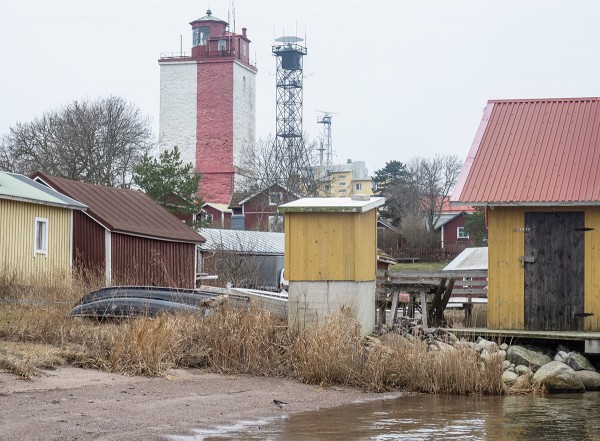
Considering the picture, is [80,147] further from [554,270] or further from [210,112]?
[554,270]

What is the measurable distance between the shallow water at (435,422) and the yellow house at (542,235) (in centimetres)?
425

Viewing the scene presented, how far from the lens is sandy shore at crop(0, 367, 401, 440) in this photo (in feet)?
40.2

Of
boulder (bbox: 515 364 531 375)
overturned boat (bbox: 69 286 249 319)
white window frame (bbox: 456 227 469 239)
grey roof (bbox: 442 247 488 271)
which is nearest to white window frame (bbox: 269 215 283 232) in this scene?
white window frame (bbox: 456 227 469 239)

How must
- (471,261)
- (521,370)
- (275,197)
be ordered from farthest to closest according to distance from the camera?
(275,197) → (471,261) → (521,370)

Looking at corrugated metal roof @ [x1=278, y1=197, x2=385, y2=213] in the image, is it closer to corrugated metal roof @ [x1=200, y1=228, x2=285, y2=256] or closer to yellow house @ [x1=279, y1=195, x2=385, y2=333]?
yellow house @ [x1=279, y1=195, x2=385, y2=333]

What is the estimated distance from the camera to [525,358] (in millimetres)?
19141

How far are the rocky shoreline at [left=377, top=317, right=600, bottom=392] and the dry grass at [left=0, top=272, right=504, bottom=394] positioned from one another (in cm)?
46

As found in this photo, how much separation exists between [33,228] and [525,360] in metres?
17.2

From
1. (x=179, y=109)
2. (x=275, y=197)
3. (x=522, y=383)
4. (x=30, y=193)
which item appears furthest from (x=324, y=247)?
(x=179, y=109)

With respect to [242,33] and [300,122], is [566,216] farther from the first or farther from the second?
[242,33]

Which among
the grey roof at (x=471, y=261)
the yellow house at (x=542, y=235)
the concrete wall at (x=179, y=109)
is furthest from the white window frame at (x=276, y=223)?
the yellow house at (x=542, y=235)

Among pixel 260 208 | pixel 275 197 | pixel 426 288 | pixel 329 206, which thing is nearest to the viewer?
pixel 329 206

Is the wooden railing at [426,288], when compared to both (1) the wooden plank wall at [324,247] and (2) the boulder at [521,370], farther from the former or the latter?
(2) the boulder at [521,370]

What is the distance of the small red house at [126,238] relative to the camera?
109ft
